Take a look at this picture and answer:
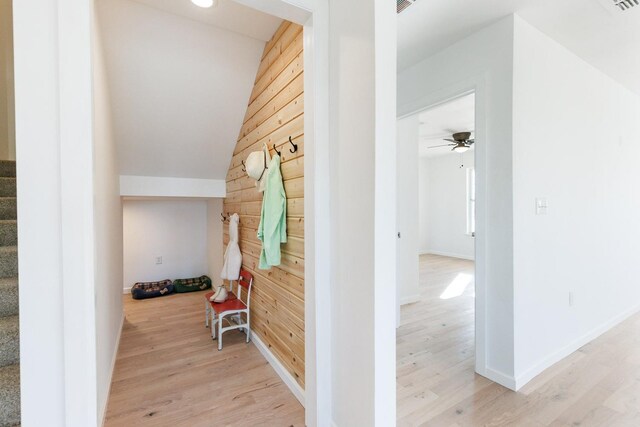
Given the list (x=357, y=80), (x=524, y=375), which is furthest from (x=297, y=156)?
(x=524, y=375)

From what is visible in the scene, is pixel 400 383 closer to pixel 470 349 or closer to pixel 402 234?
pixel 470 349

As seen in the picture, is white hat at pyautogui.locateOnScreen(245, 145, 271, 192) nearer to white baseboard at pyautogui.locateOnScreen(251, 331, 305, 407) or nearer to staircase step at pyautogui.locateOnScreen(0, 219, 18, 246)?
white baseboard at pyautogui.locateOnScreen(251, 331, 305, 407)

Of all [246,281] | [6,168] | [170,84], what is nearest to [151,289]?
[246,281]

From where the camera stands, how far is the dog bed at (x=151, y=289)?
158 inches

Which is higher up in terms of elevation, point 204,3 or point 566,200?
point 204,3

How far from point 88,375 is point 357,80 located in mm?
1613

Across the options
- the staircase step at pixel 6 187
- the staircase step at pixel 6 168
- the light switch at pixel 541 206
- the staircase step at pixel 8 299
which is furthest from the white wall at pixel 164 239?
the light switch at pixel 541 206

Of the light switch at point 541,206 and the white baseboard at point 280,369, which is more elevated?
the light switch at point 541,206

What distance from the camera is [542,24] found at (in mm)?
2018

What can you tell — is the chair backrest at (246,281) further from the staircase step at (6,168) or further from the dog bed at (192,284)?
the staircase step at (6,168)

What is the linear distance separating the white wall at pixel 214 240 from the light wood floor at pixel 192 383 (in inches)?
47.9

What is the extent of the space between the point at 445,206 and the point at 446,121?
3460mm

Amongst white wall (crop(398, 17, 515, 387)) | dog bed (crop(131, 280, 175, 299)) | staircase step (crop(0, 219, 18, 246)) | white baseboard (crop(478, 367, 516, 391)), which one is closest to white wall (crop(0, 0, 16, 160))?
staircase step (crop(0, 219, 18, 246))

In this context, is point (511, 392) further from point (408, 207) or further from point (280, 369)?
point (408, 207)
